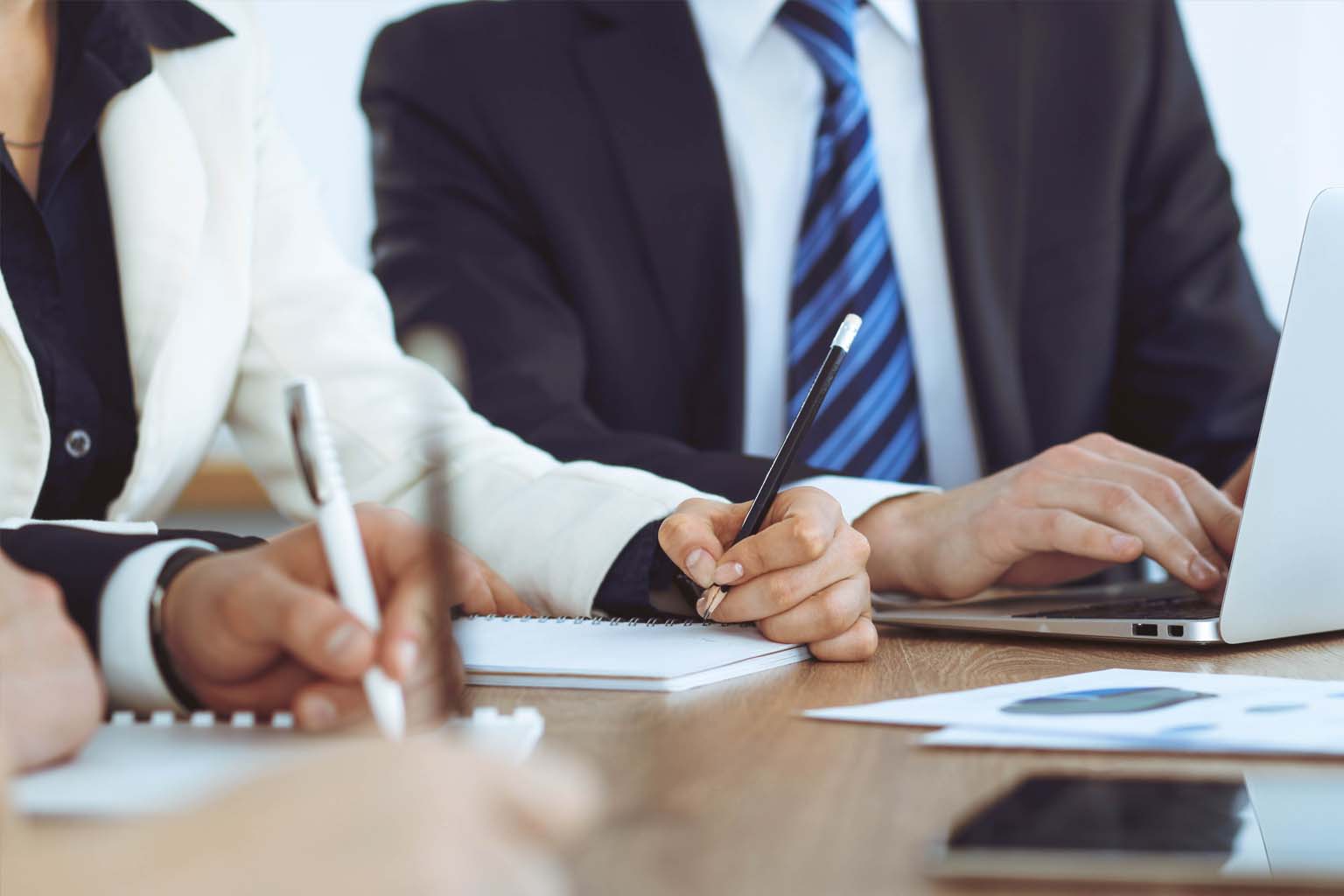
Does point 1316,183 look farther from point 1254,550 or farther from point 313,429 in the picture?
point 313,429

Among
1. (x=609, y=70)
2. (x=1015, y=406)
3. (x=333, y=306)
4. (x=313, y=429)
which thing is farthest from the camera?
(x=609, y=70)

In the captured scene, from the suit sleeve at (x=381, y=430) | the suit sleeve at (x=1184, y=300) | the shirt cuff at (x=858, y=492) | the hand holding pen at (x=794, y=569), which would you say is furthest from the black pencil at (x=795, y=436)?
the suit sleeve at (x=1184, y=300)

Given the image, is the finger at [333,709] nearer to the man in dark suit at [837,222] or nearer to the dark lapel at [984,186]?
the man in dark suit at [837,222]

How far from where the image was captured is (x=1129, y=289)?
164 cm

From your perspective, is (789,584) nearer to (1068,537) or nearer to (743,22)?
(1068,537)

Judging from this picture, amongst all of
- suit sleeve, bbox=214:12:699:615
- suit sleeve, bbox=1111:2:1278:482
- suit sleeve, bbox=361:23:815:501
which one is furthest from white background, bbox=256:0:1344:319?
suit sleeve, bbox=214:12:699:615

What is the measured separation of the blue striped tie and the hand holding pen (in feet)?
2.31

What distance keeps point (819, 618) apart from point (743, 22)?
1.04 meters

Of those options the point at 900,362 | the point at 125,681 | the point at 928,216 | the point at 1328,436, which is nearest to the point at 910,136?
the point at 928,216

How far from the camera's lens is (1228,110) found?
242 cm

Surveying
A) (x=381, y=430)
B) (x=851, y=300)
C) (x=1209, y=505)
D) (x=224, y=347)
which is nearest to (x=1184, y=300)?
(x=851, y=300)

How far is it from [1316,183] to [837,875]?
2.44 m

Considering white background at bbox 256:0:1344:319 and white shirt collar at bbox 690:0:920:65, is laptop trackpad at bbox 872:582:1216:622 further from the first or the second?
white background at bbox 256:0:1344:319

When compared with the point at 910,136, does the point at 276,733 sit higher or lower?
lower
